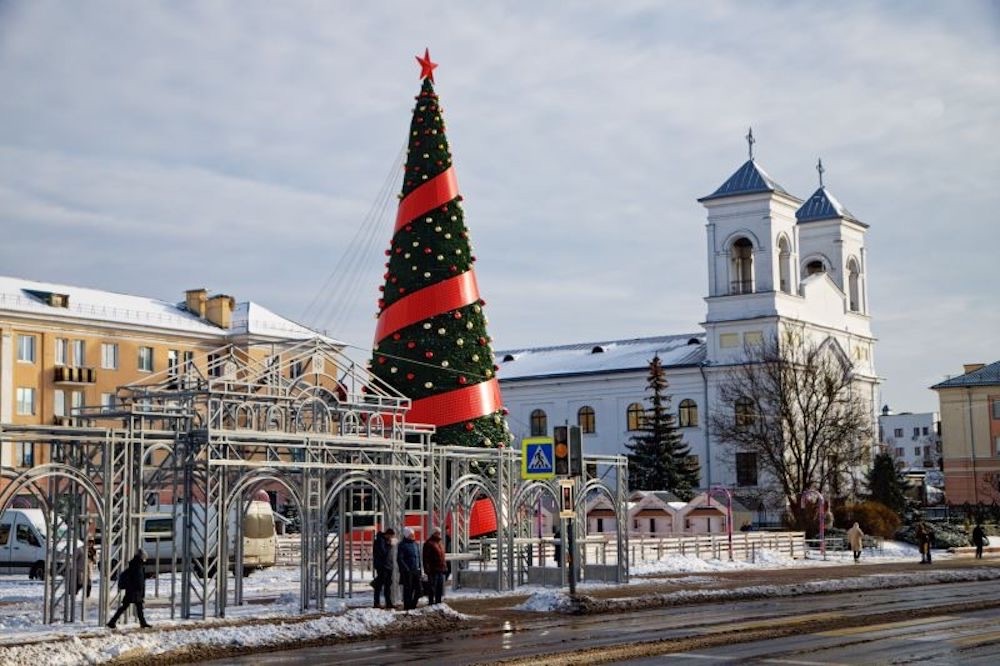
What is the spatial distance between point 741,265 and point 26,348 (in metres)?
43.6

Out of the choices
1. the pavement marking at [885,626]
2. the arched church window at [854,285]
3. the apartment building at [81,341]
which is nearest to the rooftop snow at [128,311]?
the apartment building at [81,341]

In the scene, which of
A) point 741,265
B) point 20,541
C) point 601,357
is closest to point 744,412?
point 741,265

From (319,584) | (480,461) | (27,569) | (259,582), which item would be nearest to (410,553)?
(319,584)

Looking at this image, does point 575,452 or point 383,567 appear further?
point 383,567

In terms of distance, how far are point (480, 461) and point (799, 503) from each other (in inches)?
1306

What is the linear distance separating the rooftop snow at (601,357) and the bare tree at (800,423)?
15767mm

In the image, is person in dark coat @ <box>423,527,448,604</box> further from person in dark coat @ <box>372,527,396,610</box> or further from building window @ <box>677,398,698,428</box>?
building window @ <box>677,398,698,428</box>

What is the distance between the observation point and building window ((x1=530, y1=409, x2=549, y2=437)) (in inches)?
3900

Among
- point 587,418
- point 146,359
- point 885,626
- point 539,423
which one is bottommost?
point 885,626

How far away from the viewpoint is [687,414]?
91.4 m

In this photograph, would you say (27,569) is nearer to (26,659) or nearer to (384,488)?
(384,488)

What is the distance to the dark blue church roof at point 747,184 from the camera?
86.1 meters

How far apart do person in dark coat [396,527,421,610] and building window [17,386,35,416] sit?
5079 cm

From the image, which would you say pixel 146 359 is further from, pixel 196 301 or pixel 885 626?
pixel 885 626
